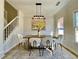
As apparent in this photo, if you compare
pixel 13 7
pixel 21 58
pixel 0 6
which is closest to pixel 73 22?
pixel 21 58

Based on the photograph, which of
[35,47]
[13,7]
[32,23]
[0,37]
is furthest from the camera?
[32,23]

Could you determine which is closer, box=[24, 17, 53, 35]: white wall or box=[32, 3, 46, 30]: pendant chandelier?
box=[32, 3, 46, 30]: pendant chandelier

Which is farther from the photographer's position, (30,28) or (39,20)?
(30,28)

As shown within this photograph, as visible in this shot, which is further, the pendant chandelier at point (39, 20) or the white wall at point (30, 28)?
the white wall at point (30, 28)

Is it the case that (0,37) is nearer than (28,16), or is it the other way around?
(0,37)

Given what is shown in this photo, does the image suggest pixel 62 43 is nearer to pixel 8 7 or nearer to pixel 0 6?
pixel 8 7

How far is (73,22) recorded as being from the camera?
6902 mm

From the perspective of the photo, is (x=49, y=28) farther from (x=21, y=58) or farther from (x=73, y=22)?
(x=21, y=58)

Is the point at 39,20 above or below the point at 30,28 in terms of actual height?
above

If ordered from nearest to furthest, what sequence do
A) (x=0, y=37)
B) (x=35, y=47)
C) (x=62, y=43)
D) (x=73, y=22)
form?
1. (x=0, y=37)
2. (x=73, y=22)
3. (x=35, y=47)
4. (x=62, y=43)

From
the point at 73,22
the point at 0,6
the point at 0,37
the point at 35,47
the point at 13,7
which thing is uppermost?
the point at 13,7

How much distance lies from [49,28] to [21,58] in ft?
29.6

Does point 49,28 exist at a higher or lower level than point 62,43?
higher

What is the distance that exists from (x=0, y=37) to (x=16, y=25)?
14.0 feet
